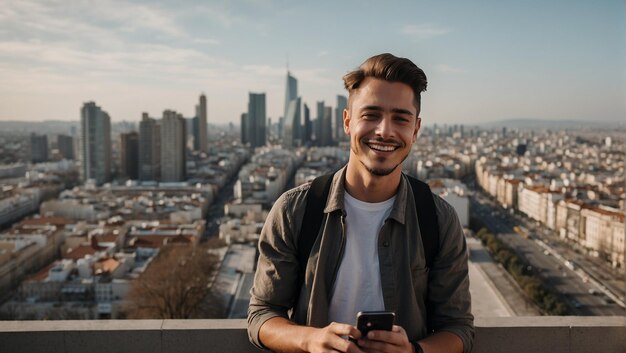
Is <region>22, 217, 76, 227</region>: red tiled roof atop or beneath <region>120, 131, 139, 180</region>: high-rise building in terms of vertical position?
beneath

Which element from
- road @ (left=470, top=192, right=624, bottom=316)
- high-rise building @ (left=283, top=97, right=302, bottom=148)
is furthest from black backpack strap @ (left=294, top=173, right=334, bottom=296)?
high-rise building @ (left=283, top=97, right=302, bottom=148)

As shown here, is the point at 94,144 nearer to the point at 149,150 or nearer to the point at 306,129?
the point at 149,150

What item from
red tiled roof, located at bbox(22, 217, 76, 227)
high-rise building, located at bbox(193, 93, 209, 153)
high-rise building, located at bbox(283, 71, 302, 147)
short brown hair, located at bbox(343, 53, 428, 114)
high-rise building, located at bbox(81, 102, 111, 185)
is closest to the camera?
short brown hair, located at bbox(343, 53, 428, 114)

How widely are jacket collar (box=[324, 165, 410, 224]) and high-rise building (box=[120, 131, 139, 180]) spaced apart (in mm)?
31840

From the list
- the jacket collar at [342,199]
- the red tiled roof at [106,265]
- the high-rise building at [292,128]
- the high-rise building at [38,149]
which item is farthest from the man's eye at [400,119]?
the high-rise building at [292,128]

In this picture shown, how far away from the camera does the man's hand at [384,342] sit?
861 millimetres

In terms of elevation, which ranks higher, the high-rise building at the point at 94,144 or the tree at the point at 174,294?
the high-rise building at the point at 94,144

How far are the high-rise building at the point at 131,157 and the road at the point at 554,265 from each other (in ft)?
63.1

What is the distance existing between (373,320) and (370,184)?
26 cm

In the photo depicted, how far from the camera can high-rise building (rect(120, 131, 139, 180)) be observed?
31.4 meters

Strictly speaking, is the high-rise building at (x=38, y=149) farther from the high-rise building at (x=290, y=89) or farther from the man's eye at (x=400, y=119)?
the man's eye at (x=400, y=119)

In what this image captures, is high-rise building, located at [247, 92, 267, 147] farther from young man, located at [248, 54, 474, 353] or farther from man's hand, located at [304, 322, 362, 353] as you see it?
man's hand, located at [304, 322, 362, 353]

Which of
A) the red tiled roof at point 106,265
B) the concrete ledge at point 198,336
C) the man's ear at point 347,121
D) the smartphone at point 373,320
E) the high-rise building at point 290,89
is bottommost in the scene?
the red tiled roof at point 106,265

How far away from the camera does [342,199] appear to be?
1.03 metres
